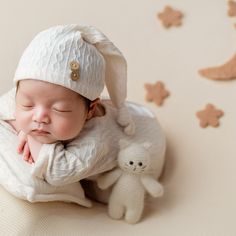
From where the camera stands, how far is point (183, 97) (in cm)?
140

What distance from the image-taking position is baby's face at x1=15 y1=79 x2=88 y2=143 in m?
0.94

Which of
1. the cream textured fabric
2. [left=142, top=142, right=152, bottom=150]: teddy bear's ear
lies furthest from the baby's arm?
[left=142, top=142, right=152, bottom=150]: teddy bear's ear

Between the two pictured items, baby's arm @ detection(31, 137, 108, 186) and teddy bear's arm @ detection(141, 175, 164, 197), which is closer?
baby's arm @ detection(31, 137, 108, 186)

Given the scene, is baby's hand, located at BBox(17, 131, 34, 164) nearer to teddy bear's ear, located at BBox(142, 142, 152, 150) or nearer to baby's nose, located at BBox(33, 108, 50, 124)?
baby's nose, located at BBox(33, 108, 50, 124)

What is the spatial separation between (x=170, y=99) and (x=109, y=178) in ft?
1.23

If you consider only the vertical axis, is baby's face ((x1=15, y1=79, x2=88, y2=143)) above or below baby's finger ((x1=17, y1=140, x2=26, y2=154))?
above

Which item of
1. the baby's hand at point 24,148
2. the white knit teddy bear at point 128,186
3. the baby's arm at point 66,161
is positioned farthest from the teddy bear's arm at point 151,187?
the baby's hand at point 24,148

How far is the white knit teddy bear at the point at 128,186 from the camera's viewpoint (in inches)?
42.8

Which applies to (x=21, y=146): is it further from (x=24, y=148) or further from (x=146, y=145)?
(x=146, y=145)

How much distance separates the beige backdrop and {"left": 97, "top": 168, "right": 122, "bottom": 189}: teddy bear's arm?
7cm

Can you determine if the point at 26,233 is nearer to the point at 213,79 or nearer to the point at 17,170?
the point at 17,170

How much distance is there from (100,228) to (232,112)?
0.50 m

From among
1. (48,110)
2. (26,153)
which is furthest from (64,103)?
(26,153)

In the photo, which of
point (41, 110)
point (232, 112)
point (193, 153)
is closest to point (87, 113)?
point (41, 110)
